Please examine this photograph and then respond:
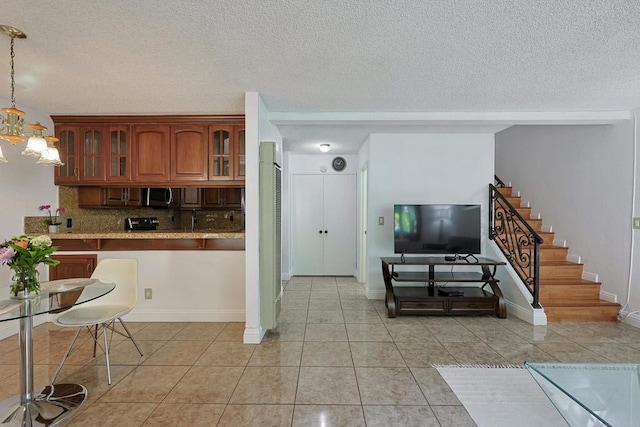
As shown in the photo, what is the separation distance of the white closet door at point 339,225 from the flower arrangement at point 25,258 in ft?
15.0

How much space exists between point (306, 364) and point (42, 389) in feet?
6.33

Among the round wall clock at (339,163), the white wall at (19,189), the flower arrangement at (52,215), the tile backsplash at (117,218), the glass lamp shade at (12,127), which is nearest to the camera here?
the glass lamp shade at (12,127)

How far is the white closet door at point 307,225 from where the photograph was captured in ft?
20.0

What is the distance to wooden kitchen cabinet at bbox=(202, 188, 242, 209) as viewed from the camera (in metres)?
4.48

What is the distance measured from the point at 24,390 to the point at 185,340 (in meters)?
1.28

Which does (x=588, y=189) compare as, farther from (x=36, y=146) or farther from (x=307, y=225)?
(x=36, y=146)

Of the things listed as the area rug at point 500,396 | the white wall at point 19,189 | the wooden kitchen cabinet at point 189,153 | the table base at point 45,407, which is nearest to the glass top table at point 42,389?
the table base at point 45,407

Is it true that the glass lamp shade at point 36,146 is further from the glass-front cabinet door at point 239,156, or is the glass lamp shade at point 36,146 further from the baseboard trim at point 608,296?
the baseboard trim at point 608,296

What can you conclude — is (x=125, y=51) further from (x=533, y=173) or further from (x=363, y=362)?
(x=533, y=173)

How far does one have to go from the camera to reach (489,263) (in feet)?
12.4

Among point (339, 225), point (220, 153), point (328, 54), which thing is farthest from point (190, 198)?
point (328, 54)

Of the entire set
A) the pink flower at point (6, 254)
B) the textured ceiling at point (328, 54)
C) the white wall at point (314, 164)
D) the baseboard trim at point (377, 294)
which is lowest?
the baseboard trim at point (377, 294)

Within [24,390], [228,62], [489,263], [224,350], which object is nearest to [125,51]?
[228,62]

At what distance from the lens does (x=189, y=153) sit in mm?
3748
